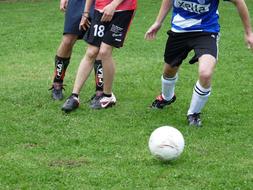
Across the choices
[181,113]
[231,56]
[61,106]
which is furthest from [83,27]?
[231,56]

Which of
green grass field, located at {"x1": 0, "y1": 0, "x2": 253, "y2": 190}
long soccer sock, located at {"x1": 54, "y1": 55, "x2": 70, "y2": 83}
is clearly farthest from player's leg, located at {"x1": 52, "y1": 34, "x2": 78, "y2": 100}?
green grass field, located at {"x1": 0, "y1": 0, "x2": 253, "y2": 190}

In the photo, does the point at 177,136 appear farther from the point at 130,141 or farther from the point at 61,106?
the point at 61,106

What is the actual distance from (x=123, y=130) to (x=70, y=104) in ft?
2.85

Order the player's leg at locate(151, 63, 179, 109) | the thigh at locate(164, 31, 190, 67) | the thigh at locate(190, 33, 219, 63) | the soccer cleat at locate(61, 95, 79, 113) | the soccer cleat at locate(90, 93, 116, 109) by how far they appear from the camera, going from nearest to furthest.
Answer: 1. the thigh at locate(190, 33, 219, 63)
2. the thigh at locate(164, 31, 190, 67)
3. the soccer cleat at locate(61, 95, 79, 113)
4. the player's leg at locate(151, 63, 179, 109)
5. the soccer cleat at locate(90, 93, 116, 109)

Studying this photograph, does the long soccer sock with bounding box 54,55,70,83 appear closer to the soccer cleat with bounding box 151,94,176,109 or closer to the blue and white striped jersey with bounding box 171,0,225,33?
the soccer cleat with bounding box 151,94,176,109

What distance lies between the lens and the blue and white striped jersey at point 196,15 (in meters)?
6.38

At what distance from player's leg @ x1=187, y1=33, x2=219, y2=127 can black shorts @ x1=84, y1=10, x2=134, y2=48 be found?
2.74 feet

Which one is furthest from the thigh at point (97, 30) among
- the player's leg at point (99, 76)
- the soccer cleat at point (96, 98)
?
the soccer cleat at point (96, 98)

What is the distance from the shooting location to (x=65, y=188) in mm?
4602

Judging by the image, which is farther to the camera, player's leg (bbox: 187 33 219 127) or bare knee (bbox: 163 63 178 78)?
bare knee (bbox: 163 63 178 78)

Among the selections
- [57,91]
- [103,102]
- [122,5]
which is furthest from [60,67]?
[122,5]

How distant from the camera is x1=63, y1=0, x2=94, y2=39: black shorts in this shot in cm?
733

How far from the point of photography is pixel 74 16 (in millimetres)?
7336

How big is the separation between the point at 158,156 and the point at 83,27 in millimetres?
2474
